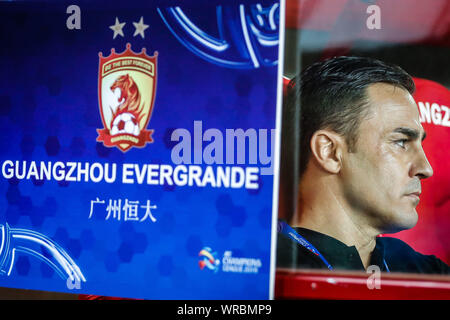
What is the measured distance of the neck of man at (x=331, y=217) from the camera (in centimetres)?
218

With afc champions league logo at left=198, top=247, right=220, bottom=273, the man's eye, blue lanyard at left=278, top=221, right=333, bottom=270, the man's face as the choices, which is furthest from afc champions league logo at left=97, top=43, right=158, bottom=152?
the man's eye

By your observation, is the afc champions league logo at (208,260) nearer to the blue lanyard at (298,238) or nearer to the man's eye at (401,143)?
the blue lanyard at (298,238)

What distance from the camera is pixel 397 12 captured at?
2193 millimetres

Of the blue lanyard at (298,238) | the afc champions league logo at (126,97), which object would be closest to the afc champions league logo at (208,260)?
the blue lanyard at (298,238)

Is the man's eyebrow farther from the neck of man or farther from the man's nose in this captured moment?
the neck of man

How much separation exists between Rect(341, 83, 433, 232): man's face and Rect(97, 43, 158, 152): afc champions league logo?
3.09ft

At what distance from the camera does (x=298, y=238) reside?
7.18ft

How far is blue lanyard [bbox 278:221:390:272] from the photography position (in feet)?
7.14

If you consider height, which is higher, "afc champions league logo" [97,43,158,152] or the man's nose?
"afc champions league logo" [97,43,158,152]

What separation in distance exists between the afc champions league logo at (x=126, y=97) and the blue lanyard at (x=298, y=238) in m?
0.72

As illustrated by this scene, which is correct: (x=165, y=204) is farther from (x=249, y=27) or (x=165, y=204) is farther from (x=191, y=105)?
(x=249, y=27)

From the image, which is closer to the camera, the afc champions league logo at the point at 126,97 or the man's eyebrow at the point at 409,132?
the man's eyebrow at the point at 409,132
